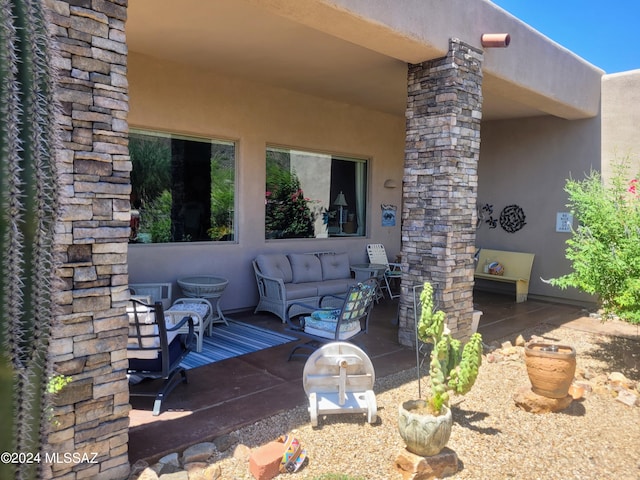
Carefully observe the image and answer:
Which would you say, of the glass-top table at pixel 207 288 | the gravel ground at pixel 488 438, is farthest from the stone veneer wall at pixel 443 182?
the glass-top table at pixel 207 288

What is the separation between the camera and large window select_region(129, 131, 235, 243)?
19.2 feet

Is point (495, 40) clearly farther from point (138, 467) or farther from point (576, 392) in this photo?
point (138, 467)

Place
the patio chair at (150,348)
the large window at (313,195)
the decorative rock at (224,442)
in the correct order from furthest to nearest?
the large window at (313,195)
the patio chair at (150,348)
the decorative rock at (224,442)

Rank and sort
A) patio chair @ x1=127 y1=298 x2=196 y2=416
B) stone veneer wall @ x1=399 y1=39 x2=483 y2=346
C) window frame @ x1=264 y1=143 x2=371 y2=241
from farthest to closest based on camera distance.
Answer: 1. window frame @ x1=264 y1=143 x2=371 y2=241
2. stone veneer wall @ x1=399 y1=39 x2=483 y2=346
3. patio chair @ x1=127 y1=298 x2=196 y2=416

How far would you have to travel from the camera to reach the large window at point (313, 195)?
719 cm

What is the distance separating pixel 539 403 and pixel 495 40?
11.9 ft

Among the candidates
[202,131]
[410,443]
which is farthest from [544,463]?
[202,131]

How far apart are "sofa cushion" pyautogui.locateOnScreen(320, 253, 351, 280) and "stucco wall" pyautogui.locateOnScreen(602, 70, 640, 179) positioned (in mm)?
4337

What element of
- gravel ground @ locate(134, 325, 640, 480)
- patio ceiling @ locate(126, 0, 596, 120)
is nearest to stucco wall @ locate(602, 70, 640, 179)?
patio ceiling @ locate(126, 0, 596, 120)

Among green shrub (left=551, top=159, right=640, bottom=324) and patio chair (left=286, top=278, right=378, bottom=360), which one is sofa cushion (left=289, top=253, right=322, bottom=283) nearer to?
patio chair (left=286, top=278, right=378, bottom=360)

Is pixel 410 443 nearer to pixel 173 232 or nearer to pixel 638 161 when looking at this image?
pixel 173 232

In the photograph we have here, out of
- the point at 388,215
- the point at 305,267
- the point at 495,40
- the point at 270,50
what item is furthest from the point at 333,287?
the point at 495,40

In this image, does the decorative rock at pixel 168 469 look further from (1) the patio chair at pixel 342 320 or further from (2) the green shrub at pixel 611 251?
(2) the green shrub at pixel 611 251

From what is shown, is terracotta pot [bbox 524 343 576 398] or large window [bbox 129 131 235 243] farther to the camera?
large window [bbox 129 131 235 243]
